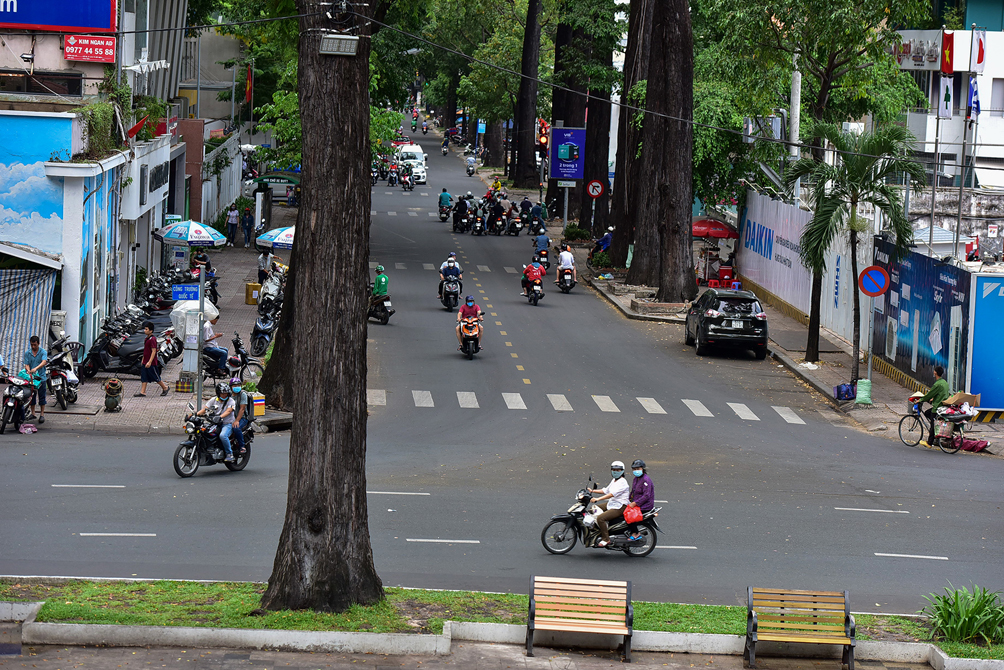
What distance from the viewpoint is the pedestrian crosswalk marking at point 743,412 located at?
83.0 ft

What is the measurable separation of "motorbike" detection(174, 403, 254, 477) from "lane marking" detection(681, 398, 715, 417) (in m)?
10.3

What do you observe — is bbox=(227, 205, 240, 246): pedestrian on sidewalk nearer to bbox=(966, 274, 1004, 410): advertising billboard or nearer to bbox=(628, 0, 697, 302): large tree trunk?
bbox=(628, 0, 697, 302): large tree trunk

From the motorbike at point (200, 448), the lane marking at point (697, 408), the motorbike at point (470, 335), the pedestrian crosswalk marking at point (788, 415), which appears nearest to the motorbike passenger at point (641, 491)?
the motorbike at point (200, 448)

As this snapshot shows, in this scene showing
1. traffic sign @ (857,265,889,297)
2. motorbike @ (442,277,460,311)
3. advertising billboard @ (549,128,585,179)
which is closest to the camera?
traffic sign @ (857,265,889,297)

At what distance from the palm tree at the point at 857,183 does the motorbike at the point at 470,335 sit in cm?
803

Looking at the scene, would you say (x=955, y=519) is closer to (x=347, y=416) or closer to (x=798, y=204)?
(x=347, y=416)

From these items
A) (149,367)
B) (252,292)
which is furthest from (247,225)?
(149,367)

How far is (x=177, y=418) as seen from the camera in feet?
75.6

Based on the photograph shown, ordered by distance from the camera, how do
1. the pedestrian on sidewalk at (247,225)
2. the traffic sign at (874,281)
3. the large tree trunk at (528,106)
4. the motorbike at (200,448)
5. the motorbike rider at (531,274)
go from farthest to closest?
the large tree trunk at (528,106) < the pedestrian on sidewalk at (247,225) < the motorbike rider at (531,274) < the traffic sign at (874,281) < the motorbike at (200,448)

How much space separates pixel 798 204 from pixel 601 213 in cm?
1789

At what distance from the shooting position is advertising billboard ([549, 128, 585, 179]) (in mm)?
56688

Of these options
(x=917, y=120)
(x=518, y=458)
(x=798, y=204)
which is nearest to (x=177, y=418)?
(x=518, y=458)

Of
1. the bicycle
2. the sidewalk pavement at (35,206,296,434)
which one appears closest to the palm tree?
the bicycle

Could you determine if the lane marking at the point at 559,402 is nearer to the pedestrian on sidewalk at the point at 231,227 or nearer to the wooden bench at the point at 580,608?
the wooden bench at the point at 580,608
